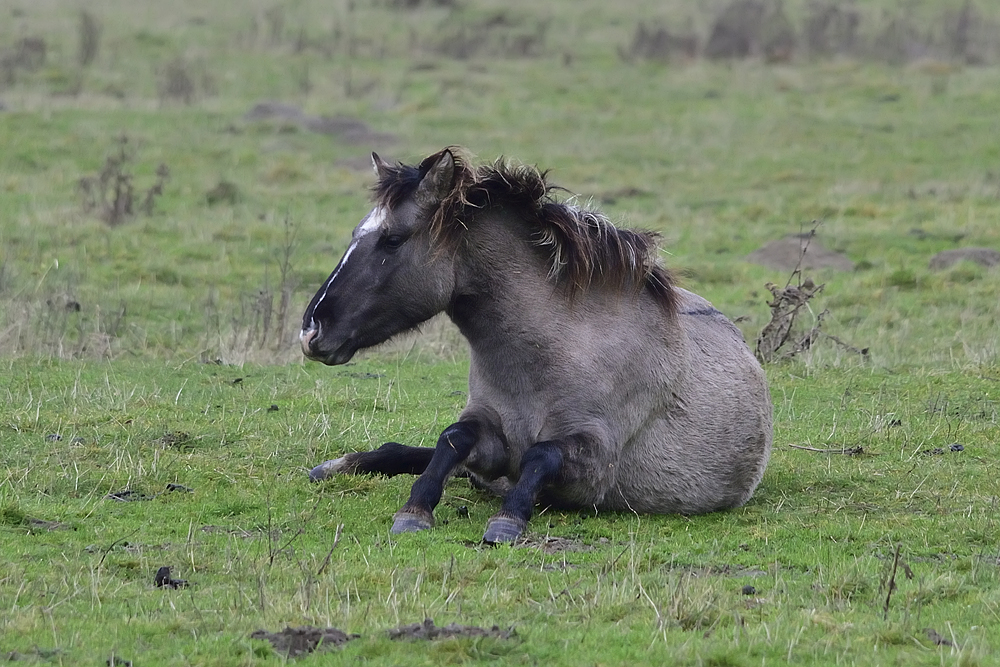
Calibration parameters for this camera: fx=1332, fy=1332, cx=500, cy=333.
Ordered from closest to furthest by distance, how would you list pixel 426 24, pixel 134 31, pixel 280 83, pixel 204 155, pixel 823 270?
pixel 823 270, pixel 204 155, pixel 280 83, pixel 134 31, pixel 426 24

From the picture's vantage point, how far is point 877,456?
9.93 metres

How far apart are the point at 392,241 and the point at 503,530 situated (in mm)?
1930

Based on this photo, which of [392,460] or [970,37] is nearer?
[392,460]

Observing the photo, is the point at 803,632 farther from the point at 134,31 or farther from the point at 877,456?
the point at 134,31

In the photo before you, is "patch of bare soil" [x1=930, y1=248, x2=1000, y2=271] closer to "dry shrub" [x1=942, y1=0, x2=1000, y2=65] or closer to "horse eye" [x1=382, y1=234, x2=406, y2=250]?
"horse eye" [x1=382, y1=234, x2=406, y2=250]

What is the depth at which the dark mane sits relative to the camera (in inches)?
316

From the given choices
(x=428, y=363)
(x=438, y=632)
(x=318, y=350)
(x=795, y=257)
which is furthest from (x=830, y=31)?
(x=438, y=632)

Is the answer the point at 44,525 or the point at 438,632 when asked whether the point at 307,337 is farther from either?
the point at 438,632

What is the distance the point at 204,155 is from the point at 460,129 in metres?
5.79

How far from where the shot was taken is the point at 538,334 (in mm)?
8047

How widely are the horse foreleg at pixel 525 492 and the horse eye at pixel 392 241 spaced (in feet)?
4.82

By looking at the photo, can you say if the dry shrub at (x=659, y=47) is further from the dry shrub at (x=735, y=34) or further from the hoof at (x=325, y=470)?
the hoof at (x=325, y=470)

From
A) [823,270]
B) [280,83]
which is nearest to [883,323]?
[823,270]

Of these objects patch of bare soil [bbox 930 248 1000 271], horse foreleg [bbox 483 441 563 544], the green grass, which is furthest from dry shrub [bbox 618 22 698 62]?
horse foreleg [bbox 483 441 563 544]
